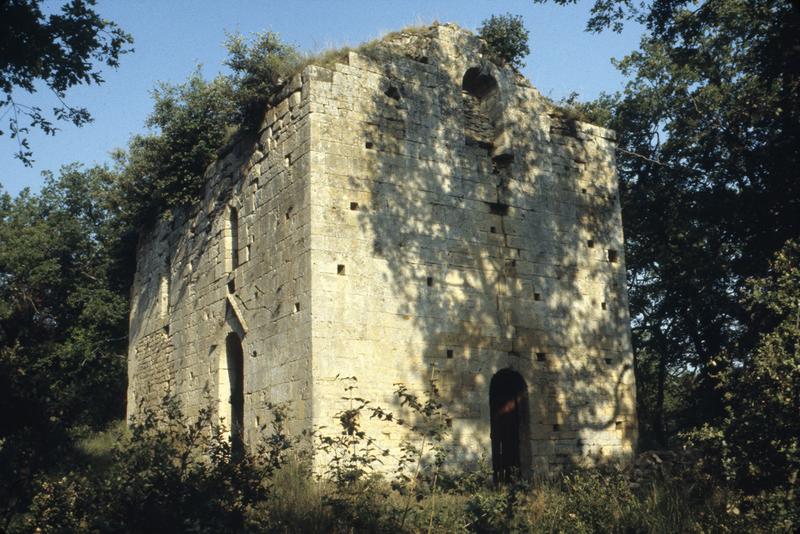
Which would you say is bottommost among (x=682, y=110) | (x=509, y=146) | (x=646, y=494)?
(x=646, y=494)

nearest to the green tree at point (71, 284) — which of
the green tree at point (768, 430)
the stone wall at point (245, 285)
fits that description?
the stone wall at point (245, 285)

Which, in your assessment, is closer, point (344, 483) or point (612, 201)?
point (344, 483)

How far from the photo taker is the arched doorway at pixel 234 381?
13.2 meters

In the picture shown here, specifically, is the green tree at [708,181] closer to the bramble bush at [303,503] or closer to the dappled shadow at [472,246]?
the dappled shadow at [472,246]

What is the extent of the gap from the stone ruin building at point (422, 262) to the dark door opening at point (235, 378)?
38mm

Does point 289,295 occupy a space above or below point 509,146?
below

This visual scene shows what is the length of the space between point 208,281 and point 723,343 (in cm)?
1268

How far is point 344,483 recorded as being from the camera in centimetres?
745

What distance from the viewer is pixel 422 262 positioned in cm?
1192

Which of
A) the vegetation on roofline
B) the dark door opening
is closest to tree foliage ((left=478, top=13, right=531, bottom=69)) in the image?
the vegetation on roofline

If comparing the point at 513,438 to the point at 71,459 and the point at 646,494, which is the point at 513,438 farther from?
the point at 71,459

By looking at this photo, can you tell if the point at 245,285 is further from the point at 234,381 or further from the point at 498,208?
the point at 498,208

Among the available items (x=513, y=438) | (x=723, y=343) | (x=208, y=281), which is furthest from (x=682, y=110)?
(x=208, y=281)

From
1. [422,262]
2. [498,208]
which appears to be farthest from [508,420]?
[498,208]
